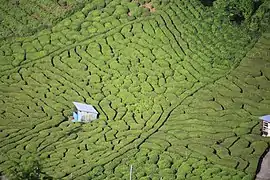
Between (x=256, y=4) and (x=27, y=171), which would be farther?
(x=256, y=4)

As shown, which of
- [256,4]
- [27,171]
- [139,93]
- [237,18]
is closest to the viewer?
[27,171]

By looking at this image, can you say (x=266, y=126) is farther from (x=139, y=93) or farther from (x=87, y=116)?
(x=87, y=116)

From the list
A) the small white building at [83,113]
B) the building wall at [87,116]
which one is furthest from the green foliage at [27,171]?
the building wall at [87,116]

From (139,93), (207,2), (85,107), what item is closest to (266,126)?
(139,93)

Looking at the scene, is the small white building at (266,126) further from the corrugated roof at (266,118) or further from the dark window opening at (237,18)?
the dark window opening at (237,18)

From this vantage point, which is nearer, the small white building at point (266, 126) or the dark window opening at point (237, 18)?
the small white building at point (266, 126)

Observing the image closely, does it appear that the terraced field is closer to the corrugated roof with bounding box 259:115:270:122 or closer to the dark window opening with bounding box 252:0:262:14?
the corrugated roof with bounding box 259:115:270:122
